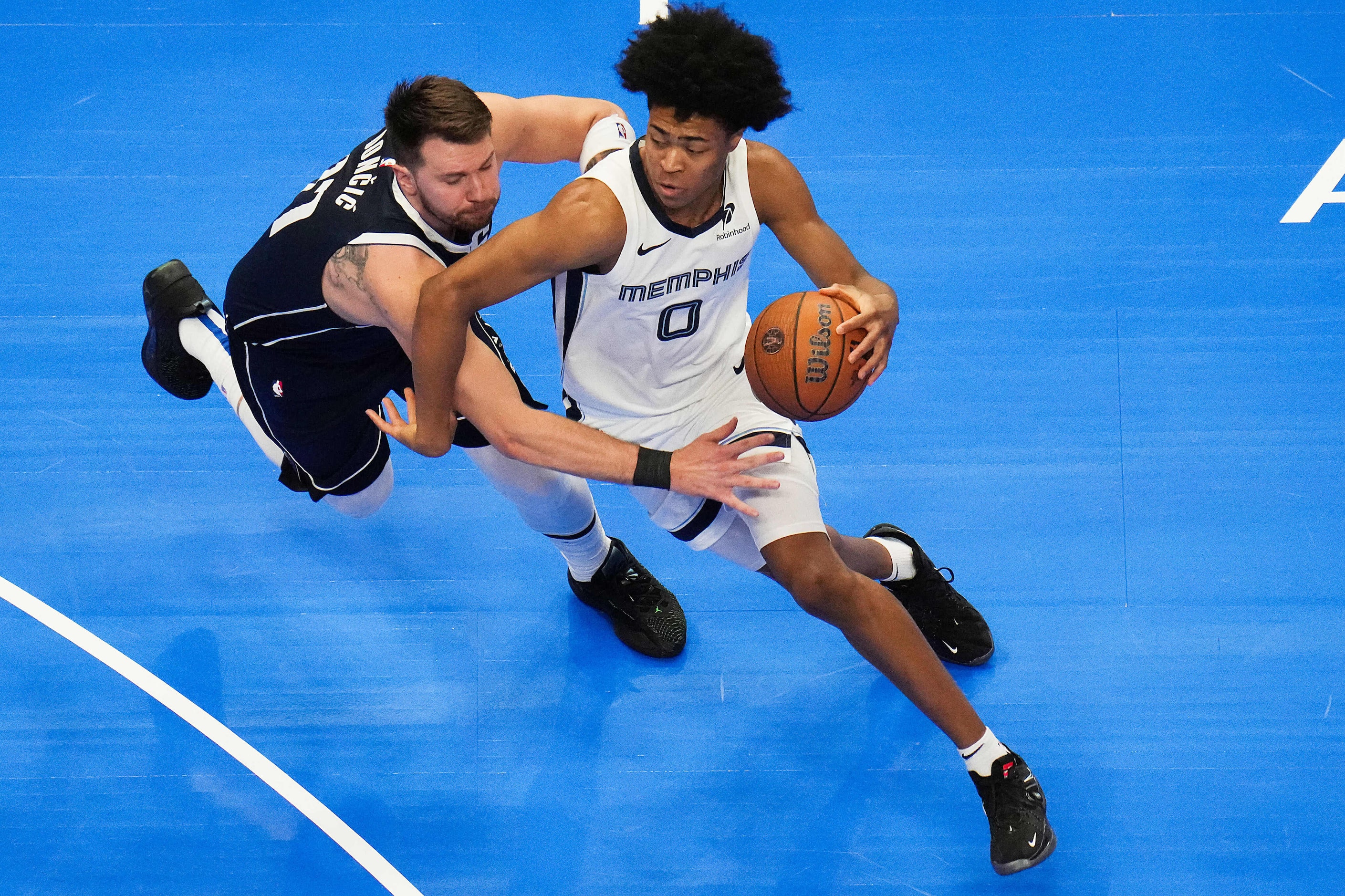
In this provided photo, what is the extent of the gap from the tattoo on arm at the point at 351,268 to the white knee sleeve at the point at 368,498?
0.86 m

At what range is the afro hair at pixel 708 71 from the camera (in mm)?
2777

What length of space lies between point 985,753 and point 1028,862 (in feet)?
0.98

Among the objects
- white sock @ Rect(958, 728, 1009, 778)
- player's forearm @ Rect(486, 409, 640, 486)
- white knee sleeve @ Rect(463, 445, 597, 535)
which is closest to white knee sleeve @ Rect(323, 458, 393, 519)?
white knee sleeve @ Rect(463, 445, 597, 535)

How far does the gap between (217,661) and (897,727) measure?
6.98 ft

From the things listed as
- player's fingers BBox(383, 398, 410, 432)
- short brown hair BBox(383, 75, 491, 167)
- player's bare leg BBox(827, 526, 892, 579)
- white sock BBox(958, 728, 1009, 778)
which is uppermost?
short brown hair BBox(383, 75, 491, 167)

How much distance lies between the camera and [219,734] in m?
3.63

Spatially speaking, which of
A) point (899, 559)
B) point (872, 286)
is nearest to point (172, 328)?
point (872, 286)

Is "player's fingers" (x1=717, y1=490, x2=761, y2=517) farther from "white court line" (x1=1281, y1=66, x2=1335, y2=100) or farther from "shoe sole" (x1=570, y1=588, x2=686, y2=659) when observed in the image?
"white court line" (x1=1281, y1=66, x2=1335, y2=100)

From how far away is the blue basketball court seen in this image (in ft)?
11.2

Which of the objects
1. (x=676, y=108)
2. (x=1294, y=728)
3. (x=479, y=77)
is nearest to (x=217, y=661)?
(x=676, y=108)

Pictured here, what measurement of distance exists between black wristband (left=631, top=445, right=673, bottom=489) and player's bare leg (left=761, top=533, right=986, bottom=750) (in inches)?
14.7

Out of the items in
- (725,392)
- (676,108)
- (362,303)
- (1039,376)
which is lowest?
(1039,376)

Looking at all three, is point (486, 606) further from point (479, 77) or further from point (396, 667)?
point (479, 77)

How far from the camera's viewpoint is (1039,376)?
4.40 meters
